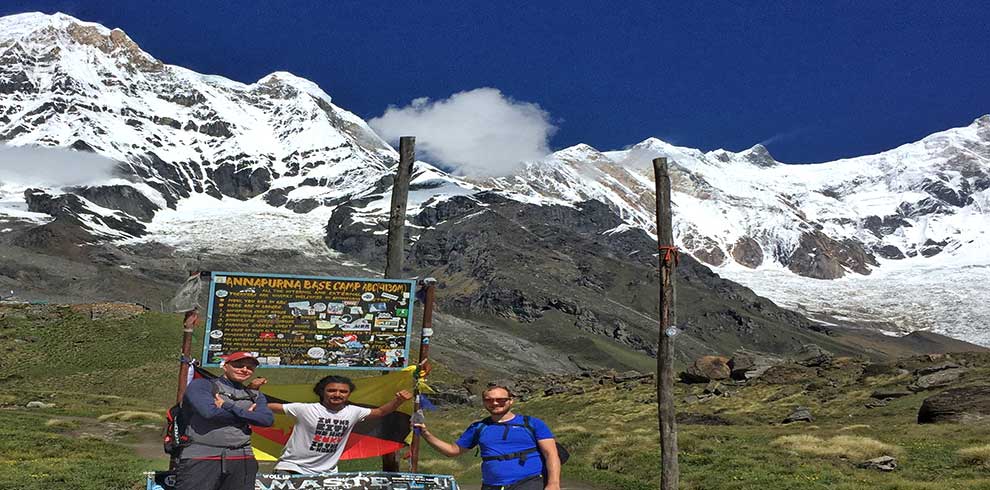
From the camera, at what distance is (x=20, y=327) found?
66000 mm

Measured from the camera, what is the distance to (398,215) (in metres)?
18.9

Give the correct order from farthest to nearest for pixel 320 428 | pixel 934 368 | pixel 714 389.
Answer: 1. pixel 714 389
2. pixel 934 368
3. pixel 320 428

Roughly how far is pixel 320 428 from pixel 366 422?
4.44 feet

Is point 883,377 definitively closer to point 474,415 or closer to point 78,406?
point 474,415

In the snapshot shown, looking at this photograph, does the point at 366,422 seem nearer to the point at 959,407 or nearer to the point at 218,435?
the point at 218,435

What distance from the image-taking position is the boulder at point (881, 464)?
814 inches

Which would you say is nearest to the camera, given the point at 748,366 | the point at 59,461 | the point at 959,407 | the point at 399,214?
the point at 399,214

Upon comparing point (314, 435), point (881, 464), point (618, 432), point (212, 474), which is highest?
point (314, 435)

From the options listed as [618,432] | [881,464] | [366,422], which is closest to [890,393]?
[618,432]

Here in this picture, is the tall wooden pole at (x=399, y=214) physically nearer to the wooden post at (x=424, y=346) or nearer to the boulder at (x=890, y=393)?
the wooden post at (x=424, y=346)

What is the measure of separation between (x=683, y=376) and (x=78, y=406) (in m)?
38.4

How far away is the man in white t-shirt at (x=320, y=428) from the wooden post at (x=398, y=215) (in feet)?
22.6

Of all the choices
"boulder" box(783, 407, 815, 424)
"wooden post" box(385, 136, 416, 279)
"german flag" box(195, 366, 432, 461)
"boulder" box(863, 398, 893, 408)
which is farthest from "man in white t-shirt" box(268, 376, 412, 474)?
"boulder" box(863, 398, 893, 408)

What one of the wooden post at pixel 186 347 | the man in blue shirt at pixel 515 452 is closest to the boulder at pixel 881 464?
the man in blue shirt at pixel 515 452
